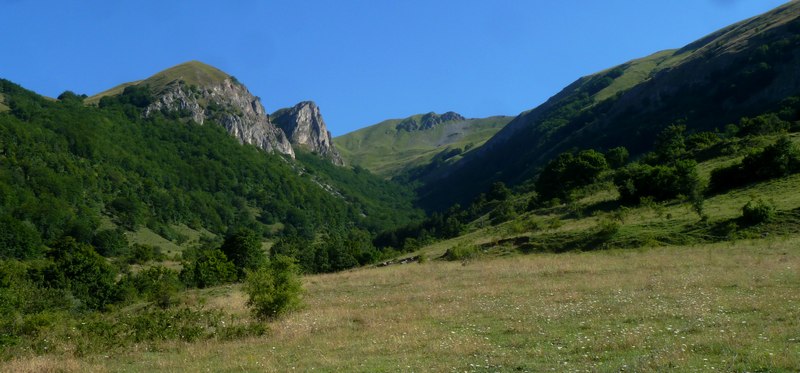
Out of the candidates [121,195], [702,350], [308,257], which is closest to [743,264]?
[702,350]

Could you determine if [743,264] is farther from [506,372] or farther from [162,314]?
[162,314]

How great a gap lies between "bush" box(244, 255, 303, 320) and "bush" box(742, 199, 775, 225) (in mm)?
32465

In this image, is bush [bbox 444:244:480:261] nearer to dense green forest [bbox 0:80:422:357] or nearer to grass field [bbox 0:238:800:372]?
grass field [bbox 0:238:800:372]

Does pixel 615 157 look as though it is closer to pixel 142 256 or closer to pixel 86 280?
pixel 86 280

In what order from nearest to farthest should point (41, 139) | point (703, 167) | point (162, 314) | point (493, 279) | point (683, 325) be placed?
point (683, 325) → point (162, 314) → point (493, 279) → point (703, 167) → point (41, 139)

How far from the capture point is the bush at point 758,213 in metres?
38.9

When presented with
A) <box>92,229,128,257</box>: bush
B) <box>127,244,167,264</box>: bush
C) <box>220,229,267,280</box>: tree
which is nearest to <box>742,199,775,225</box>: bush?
<box>220,229,267,280</box>: tree

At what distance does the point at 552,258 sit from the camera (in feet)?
131

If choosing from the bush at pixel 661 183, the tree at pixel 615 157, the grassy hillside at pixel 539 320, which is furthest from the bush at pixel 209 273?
the tree at pixel 615 157

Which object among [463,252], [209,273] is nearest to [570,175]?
[463,252]

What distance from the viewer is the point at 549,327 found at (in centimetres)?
1680

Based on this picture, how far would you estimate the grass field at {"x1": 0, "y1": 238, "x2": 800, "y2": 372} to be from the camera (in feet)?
39.9

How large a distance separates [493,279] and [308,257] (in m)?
59.7

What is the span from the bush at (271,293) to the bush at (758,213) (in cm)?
3247
